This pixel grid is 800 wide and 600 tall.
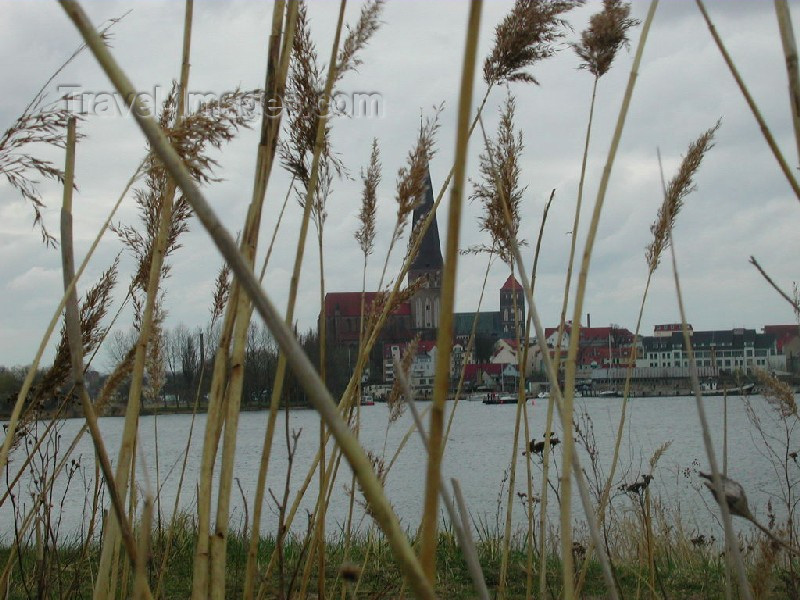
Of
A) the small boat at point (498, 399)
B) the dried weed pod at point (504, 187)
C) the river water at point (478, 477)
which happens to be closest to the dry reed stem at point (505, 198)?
the dried weed pod at point (504, 187)

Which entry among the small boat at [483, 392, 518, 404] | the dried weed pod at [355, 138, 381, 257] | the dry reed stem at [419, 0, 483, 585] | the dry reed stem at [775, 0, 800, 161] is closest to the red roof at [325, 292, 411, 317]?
the dried weed pod at [355, 138, 381, 257]

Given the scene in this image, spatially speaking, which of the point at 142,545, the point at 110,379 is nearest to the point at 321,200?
the point at 110,379

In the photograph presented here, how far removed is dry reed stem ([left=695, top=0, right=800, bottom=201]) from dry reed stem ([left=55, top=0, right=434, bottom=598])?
69cm

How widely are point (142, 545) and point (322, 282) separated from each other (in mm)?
950

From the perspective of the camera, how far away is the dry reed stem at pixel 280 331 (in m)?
0.45

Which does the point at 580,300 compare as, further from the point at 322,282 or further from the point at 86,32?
the point at 86,32

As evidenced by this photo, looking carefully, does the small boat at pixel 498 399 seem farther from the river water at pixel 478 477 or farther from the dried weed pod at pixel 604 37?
the dried weed pod at pixel 604 37

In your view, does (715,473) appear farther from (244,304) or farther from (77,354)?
(77,354)

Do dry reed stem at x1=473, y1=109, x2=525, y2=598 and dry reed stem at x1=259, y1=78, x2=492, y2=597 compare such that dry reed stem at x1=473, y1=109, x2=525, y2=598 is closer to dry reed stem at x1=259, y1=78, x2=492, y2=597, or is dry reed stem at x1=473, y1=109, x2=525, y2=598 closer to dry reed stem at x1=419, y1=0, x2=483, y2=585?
dry reed stem at x1=259, y1=78, x2=492, y2=597

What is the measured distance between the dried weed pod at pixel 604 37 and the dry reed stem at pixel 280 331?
146 centimetres

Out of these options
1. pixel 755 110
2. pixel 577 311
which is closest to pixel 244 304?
pixel 577 311

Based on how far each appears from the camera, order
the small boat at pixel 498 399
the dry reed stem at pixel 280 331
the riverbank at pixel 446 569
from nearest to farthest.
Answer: the dry reed stem at pixel 280 331
the riverbank at pixel 446 569
the small boat at pixel 498 399

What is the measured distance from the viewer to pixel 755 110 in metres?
1.00

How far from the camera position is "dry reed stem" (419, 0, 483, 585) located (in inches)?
18.3
